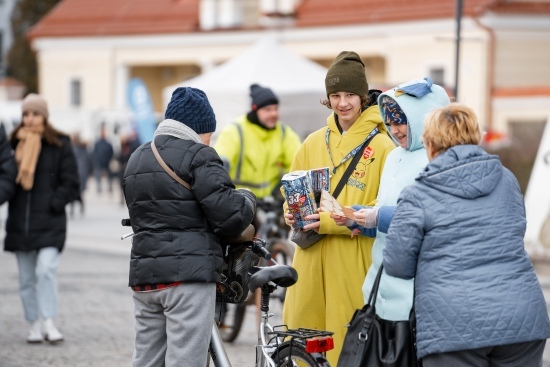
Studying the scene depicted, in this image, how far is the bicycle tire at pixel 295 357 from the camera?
19.2ft

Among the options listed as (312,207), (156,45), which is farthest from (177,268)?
(156,45)

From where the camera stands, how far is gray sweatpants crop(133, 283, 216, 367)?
233 inches

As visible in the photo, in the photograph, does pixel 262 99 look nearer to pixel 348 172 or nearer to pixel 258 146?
pixel 258 146

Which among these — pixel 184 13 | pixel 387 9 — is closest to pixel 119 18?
pixel 184 13

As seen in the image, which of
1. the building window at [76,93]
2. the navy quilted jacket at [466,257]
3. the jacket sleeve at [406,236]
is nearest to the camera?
the navy quilted jacket at [466,257]

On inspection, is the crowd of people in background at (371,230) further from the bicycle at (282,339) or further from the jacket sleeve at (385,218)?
the bicycle at (282,339)

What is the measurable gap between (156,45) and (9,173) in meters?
45.2

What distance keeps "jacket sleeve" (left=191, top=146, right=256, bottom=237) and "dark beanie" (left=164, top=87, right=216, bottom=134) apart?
0.57ft

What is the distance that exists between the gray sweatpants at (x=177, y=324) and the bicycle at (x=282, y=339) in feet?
0.84

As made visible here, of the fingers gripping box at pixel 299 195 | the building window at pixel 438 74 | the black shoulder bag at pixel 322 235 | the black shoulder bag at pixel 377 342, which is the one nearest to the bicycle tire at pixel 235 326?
the black shoulder bag at pixel 322 235

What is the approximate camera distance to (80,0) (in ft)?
190

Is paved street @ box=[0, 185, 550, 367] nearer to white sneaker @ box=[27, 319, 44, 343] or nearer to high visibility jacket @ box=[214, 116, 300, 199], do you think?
white sneaker @ box=[27, 319, 44, 343]

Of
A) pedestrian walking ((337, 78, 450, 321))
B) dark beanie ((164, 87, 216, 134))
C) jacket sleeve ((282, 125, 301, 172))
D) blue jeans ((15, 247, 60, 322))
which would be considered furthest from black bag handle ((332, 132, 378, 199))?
blue jeans ((15, 247, 60, 322))

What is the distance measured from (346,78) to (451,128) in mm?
1298
